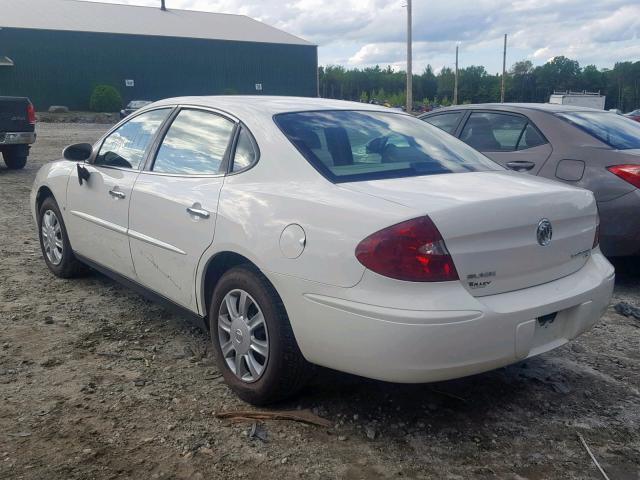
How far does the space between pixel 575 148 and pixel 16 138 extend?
11.0 metres

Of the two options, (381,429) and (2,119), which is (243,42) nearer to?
(2,119)

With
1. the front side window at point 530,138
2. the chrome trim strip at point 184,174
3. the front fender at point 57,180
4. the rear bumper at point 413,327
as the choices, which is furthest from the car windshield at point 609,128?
the front fender at point 57,180

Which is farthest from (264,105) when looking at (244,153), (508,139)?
(508,139)

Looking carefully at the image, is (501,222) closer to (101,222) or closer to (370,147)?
(370,147)

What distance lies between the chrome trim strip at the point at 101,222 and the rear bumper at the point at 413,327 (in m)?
1.70

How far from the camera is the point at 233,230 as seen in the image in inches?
131

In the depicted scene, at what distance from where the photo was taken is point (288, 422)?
3209mm

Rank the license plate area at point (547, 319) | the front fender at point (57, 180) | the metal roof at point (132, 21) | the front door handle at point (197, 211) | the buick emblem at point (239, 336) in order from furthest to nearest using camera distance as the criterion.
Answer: the metal roof at point (132, 21)
the front fender at point (57, 180)
the front door handle at point (197, 211)
the buick emblem at point (239, 336)
the license plate area at point (547, 319)

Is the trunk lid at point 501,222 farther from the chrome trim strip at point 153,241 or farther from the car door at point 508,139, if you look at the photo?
the car door at point 508,139

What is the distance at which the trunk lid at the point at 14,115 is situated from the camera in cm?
1291

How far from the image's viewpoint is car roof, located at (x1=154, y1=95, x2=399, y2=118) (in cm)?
375

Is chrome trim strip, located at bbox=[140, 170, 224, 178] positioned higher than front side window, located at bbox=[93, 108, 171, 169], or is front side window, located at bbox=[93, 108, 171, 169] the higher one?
front side window, located at bbox=[93, 108, 171, 169]

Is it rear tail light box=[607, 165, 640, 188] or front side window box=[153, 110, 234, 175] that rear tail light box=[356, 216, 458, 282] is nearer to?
front side window box=[153, 110, 234, 175]

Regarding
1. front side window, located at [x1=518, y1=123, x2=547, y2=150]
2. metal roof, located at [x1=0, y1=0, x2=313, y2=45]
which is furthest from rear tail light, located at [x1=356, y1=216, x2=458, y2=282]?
metal roof, located at [x1=0, y1=0, x2=313, y2=45]
